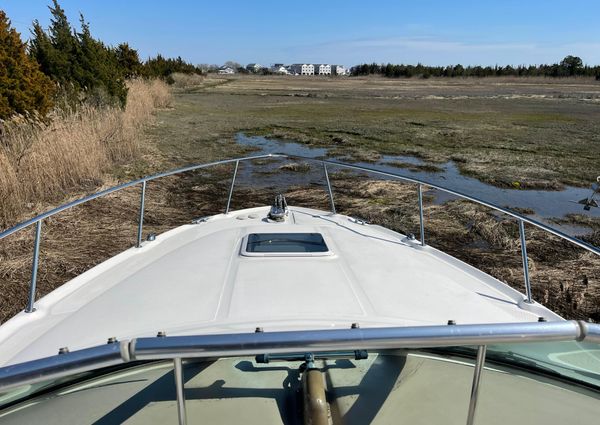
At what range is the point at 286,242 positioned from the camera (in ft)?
9.91

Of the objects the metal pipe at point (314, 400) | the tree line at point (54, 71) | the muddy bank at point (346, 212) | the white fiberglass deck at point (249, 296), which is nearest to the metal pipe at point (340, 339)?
the metal pipe at point (314, 400)

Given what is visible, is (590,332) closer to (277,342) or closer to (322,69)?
(277,342)

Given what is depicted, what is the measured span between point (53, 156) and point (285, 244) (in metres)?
6.59

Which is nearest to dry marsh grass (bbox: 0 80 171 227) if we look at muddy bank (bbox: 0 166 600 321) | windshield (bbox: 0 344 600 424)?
muddy bank (bbox: 0 166 600 321)

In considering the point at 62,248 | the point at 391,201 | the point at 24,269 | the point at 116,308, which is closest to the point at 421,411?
the point at 116,308

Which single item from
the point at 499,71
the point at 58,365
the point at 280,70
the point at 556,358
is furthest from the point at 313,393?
the point at 280,70

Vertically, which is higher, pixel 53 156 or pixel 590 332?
pixel 590 332

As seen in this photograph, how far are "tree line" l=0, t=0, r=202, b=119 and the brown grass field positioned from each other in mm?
1603

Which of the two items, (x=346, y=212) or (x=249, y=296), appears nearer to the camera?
(x=249, y=296)

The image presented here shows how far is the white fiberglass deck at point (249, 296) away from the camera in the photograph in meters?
2.11

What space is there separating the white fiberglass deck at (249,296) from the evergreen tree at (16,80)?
6647 mm

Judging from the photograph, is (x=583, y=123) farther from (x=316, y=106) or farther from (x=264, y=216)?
(x=264, y=216)

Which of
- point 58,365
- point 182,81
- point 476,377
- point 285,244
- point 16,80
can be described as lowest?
point 285,244

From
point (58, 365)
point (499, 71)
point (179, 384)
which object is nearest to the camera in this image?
point (58, 365)
